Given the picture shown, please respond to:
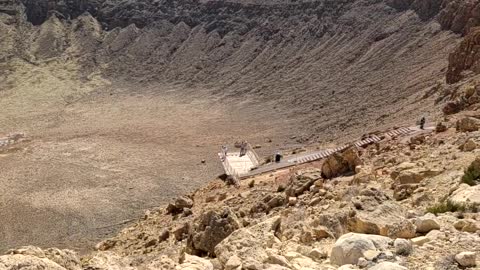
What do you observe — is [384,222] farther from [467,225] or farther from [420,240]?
[467,225]

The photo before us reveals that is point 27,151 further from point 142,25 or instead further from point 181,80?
point 142,25

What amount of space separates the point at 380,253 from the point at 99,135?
4101 cm

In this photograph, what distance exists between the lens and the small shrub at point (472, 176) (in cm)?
1100

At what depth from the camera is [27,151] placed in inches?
1673

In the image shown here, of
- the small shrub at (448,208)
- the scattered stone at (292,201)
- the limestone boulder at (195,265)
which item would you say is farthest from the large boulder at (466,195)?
the scattered stone at (292,201)

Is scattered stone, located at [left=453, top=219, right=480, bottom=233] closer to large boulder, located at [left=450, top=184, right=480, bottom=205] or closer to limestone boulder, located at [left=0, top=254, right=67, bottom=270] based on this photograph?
large boulder, located at [left=450, top=184, right=480, bottom=205]

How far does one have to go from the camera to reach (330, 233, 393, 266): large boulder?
24.8 ft

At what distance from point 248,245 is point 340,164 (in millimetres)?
9835

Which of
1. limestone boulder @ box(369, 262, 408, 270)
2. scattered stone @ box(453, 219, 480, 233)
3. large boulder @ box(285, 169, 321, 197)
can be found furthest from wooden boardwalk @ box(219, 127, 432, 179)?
limestone boulder @ box(369, 262, 408, 270)

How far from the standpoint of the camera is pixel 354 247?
300 inches

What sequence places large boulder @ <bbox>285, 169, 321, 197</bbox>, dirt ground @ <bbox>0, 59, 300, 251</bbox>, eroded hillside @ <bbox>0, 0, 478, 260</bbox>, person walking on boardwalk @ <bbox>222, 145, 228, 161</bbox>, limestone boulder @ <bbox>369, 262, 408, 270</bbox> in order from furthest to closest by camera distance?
person walking on boardwalk @ <bbox>222, 145, 228, 161</bbox>
eroded hillside @ <bbox>0, 0, 478, 260</bbox>
dirt ground @ <bbox>0, 59, 300, 251</bbox>
large boulder @ <bbox>285, 169, 321, 197</bbox>
limestone boulder @ <bbox>369, 262, 408, 270</bbox>

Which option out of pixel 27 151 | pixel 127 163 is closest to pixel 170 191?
pixel 127 163

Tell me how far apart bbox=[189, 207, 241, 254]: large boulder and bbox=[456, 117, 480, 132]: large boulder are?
29.8ft

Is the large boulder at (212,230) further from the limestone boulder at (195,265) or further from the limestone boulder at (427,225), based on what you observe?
the limestone boulder at (427,225)
